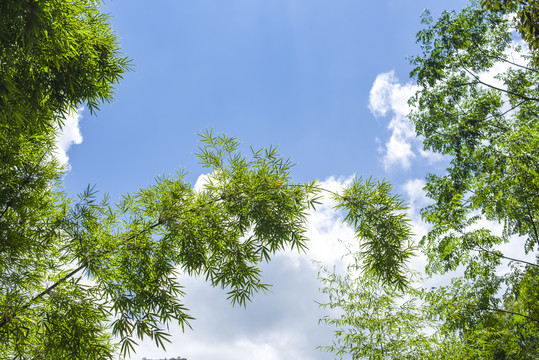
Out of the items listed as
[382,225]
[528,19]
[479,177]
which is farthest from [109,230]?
[479,177]

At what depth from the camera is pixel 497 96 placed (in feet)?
27.8

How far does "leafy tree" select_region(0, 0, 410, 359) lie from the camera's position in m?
2.55

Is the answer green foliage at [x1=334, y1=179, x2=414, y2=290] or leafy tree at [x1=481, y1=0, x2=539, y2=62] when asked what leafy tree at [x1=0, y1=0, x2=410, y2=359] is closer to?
green foliage at [x1=334, y1=179, x2=414, y2=290]

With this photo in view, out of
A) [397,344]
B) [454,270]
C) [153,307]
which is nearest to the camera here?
[153,307]

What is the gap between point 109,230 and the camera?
2.88m

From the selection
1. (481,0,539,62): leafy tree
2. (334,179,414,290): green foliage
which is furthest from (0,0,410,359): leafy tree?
(481,0,539,62): leafy tree

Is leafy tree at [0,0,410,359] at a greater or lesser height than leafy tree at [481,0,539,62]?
lesser

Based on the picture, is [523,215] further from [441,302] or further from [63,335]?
[63,335]

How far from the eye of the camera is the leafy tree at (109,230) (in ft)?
8.37

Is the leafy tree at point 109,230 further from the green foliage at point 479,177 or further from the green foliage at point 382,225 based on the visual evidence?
the green foliage at point 479,177

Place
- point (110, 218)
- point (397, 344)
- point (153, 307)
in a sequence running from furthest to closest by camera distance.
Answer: point (397, 344)
point (110, 218)
point (153, 307)

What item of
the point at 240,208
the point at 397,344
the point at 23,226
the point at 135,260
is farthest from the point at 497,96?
the point at 23,226

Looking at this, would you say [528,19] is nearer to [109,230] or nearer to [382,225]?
[382,225]

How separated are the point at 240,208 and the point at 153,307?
99 centimetres
